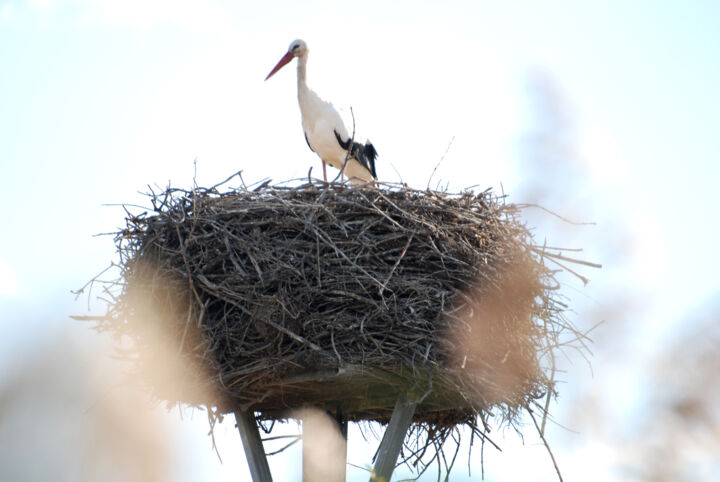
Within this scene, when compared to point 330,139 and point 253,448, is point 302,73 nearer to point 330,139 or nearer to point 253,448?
A: point 330,139

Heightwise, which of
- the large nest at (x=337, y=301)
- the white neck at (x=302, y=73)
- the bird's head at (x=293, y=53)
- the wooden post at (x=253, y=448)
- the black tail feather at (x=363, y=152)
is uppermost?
the bird's head at (x=293, y=53)

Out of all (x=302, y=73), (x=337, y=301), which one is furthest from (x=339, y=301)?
(x=302, y=73)

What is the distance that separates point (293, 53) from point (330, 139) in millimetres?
1220

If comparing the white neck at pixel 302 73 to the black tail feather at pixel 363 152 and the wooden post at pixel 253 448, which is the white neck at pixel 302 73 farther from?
the wooden post at pixel 253 448

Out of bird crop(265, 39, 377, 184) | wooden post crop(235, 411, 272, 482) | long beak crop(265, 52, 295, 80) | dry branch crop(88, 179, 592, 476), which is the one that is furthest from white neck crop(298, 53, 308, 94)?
wooden post crop(235, 411, 272, 482)

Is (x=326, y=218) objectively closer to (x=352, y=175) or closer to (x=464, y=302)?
(x=464, y=302)

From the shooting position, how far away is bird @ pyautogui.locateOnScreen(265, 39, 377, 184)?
7363 millimetres

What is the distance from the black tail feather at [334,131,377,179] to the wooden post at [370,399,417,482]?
3.33 metres

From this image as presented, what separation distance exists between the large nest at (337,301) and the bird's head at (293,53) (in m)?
3.48

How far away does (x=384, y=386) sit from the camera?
443cm

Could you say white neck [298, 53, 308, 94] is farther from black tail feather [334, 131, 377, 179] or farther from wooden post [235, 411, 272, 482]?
wooden post [235, 411, 272, 482]

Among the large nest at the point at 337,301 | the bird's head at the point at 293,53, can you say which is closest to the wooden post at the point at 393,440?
the large nest at the point at 337,301

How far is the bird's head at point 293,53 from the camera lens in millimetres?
8031

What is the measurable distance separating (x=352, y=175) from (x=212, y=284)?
3479 millimetres
